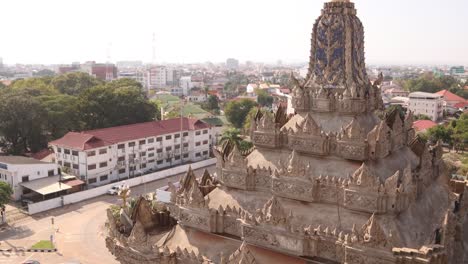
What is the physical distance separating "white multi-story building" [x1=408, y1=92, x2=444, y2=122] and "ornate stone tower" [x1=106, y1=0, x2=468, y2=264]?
3488 inches

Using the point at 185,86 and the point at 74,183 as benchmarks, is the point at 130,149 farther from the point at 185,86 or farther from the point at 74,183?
the point at 185,86

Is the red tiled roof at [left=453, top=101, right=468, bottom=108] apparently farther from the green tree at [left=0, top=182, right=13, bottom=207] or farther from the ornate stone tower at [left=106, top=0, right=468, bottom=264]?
the green tree at [left=0, top=182, right=13, bottom=207]

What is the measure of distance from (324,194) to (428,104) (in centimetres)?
9551

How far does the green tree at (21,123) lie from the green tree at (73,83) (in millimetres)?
37698

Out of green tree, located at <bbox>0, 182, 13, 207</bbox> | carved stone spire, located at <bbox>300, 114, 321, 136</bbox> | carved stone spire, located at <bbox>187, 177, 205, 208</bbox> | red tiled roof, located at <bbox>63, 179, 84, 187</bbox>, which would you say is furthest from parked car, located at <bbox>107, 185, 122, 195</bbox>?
carved stone spire, located at <bbox>300, 114, 321, 136</bbox>

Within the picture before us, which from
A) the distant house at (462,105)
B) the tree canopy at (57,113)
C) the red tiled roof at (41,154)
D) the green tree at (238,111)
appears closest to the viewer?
the red tiled roof at (41,154)

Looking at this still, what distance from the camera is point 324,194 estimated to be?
15.1 meters

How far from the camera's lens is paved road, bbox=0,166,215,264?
35.2 meters

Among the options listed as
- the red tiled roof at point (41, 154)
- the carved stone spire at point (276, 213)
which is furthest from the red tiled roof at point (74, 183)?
the carved stone spire at point (276, 213)

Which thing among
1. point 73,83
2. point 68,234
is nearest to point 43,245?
point 68,234

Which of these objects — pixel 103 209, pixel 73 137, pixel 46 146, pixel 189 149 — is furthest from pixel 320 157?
pixel 46 146

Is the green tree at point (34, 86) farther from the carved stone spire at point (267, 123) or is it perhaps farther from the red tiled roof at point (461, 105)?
the red tiled roof at point (461, 105)

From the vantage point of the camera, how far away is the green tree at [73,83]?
105 meters

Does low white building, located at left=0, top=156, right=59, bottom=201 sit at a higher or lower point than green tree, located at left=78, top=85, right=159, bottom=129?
lower
